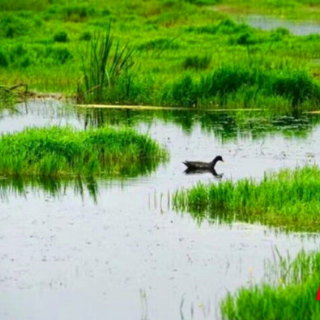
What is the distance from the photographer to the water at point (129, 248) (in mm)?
10281

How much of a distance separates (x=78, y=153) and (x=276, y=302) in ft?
23.2

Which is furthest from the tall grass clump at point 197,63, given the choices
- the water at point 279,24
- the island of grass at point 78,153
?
the water at point 279,24

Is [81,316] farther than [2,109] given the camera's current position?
No

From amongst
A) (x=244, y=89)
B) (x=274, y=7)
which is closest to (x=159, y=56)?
(x=244, y=89)

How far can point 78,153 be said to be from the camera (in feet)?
52.9

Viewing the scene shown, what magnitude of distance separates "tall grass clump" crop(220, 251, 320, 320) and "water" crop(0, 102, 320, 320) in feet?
1.20

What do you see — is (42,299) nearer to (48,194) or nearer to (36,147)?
(48,194)

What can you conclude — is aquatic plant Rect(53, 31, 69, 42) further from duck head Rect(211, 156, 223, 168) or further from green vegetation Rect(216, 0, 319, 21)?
duck head Rect(211, 156, 223, 168)

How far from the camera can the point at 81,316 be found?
9906mm

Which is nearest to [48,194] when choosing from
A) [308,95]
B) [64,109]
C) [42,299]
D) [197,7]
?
[42,299]

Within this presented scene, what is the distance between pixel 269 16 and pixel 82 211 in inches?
1219

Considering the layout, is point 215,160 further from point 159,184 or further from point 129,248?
point 129,248

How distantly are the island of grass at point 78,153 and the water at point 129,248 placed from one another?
38 cm

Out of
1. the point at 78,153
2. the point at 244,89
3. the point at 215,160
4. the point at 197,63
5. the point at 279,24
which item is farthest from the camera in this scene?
the point at 279,24
